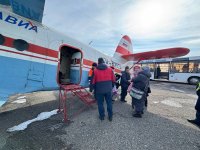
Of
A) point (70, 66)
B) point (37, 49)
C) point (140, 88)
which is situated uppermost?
point (37, 49)

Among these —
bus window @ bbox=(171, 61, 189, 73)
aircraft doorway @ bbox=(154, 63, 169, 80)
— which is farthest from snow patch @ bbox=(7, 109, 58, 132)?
aircraft doorway @ bbox=(154, 63, 169, 80)

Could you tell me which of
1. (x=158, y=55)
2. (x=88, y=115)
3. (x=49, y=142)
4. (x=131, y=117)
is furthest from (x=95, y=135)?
(x=158, y=55)

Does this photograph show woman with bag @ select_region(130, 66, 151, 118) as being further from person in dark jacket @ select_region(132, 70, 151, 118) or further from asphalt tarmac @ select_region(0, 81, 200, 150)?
asphalt tarmac @ select_region(0, 81, 200, 150)

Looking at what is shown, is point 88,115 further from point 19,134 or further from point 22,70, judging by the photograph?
point 22,70

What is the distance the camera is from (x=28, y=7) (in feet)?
12.7

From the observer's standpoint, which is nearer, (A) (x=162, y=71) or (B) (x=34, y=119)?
(B) (x=34, y=119)

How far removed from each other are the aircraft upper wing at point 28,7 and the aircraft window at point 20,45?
76 centimetres

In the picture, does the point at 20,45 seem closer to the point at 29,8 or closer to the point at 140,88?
the point at 29,8

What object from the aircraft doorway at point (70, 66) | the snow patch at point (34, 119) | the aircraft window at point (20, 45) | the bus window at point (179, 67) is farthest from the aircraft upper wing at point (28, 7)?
the bus window at point (179, 67)

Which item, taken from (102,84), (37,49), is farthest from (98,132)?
(37,49)

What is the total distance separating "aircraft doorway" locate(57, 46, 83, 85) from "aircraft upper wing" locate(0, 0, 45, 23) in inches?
97.7

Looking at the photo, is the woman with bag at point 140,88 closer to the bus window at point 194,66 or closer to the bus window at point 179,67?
the bus window at point 194,66

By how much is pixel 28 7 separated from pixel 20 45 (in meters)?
1.10

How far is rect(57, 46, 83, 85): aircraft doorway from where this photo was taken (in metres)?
6.69
